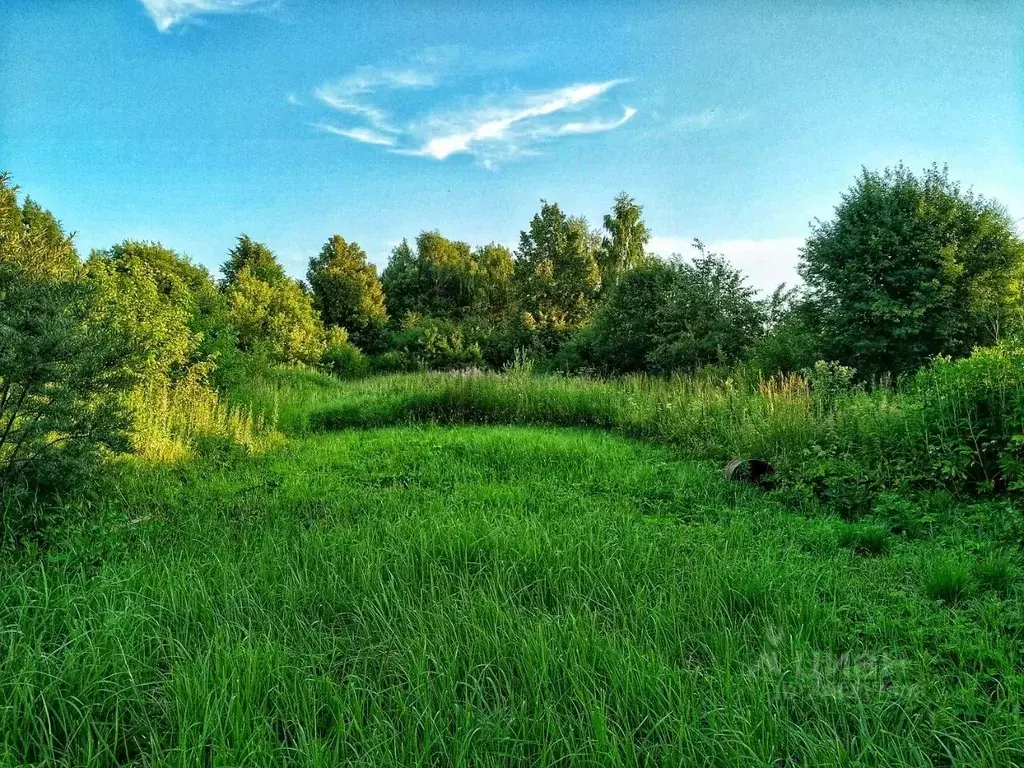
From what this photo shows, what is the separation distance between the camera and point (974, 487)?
4.30m

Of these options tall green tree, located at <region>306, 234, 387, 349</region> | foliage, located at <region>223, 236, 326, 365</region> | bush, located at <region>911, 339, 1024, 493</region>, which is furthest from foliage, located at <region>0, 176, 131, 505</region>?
tall green tree, located at <region>306, 234, 387, 349</region>

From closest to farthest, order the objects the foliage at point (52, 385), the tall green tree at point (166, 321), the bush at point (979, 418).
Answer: the foliage at point (52, 385), the bush at point (979, 418), the tall green tree at point (166, 321)

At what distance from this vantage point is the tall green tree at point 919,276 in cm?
1023

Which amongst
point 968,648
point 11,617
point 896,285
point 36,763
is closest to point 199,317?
point 11,617

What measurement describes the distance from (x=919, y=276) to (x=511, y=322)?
55.1ft

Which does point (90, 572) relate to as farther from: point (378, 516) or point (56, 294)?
point (56, 294)

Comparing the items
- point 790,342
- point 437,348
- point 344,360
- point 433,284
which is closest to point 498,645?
point 790,342

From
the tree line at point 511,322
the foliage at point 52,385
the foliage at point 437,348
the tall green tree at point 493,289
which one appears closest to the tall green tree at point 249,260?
the tree line at point 511,322

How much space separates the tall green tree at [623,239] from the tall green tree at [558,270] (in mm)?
976

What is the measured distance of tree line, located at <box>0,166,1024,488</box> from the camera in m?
3.86

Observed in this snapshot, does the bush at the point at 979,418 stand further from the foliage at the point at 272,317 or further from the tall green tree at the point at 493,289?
the tall green tree at the point at 493,289

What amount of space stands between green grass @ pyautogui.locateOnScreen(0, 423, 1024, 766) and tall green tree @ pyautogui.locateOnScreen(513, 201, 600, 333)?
24.3m

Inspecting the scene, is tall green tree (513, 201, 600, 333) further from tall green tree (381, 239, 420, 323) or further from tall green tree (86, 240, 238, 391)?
tall green tree (86, 240, 238, 391)

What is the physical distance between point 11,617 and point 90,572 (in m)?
0.52
